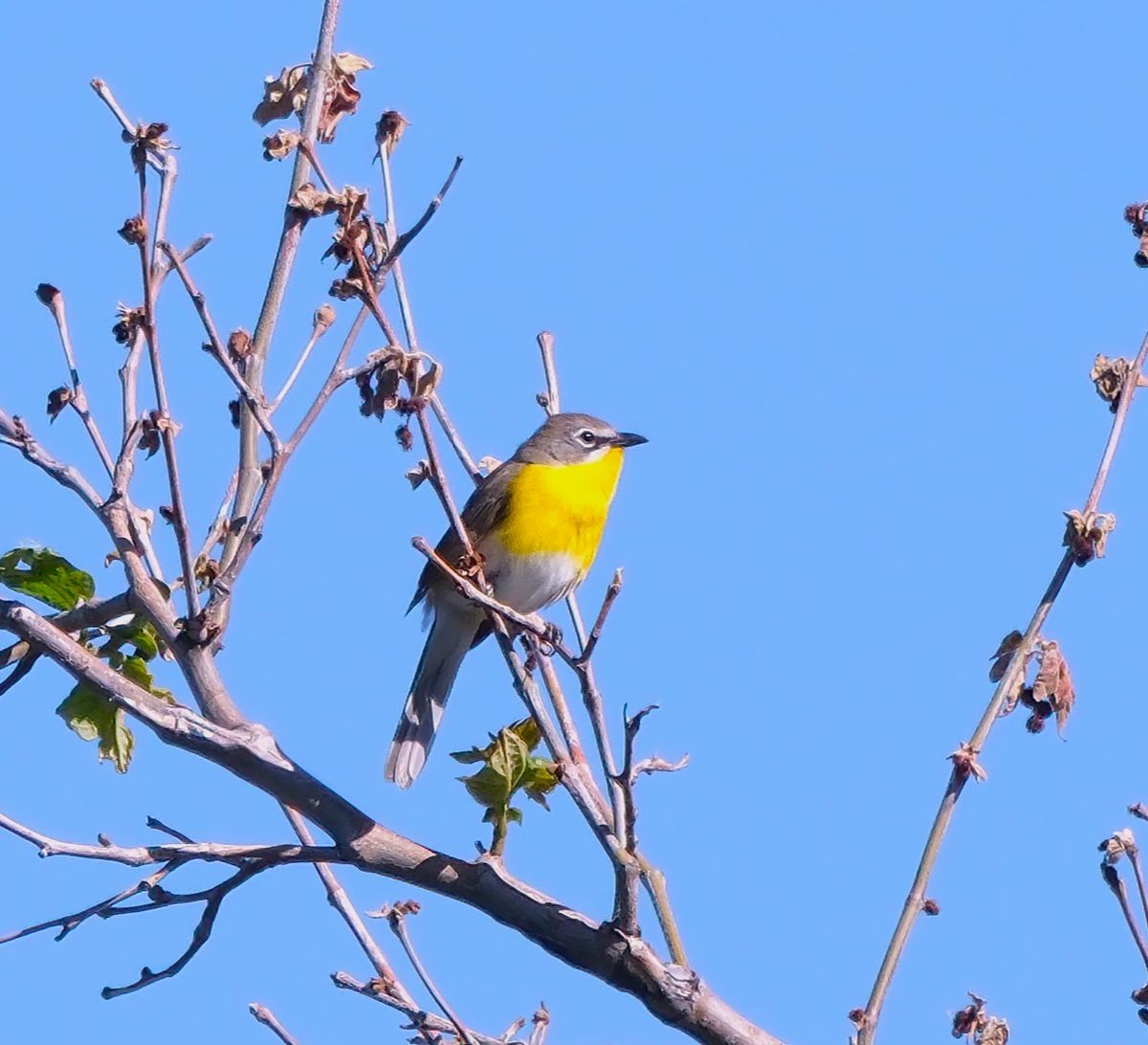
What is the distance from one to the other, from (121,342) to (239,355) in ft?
0.97

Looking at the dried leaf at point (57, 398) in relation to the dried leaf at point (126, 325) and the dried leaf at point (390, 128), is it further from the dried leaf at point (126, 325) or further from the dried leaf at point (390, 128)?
the dried leaf at point (390, 128)

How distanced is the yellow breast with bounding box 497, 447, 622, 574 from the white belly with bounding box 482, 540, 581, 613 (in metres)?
0.04

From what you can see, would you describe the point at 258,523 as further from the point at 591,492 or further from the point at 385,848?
the point at 591,492

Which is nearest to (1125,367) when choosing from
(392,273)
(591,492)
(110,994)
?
(392,273)

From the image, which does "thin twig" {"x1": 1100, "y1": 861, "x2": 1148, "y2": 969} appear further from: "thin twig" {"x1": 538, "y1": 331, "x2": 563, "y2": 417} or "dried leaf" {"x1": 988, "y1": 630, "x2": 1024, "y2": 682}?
"thin twig" {"x1": 538, "y1": 331, "x2": 563, "y2": 417}

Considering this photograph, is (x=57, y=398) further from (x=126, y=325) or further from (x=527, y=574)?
(x=527, y=574)

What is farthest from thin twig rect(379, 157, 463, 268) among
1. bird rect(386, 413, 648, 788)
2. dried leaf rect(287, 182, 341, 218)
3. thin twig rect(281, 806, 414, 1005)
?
bird rect(386, 413, 648, 788)

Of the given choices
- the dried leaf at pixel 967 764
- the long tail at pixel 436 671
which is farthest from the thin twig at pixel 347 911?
the long tail at pixel 436 671

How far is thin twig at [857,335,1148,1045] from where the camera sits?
3123mm

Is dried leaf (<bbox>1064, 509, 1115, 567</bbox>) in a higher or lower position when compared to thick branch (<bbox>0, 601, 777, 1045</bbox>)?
higher

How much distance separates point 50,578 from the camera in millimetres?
4148

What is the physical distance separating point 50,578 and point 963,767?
237 cm

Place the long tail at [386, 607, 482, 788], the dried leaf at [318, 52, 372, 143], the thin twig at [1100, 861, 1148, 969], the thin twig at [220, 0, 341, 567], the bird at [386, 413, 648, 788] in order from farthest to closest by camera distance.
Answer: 1. the bird at [386, 413, 648, 788]
2. the long tail at [386, 607, 482, 788]
3. the dried leaf at [318, 52, 372, 143]
4. the thin twig at [220, 0, 341, 567]
5. the thin twig at [1100, 861, 1148, 969]

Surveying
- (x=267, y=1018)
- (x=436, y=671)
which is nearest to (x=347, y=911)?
(x=267, y=1018)
